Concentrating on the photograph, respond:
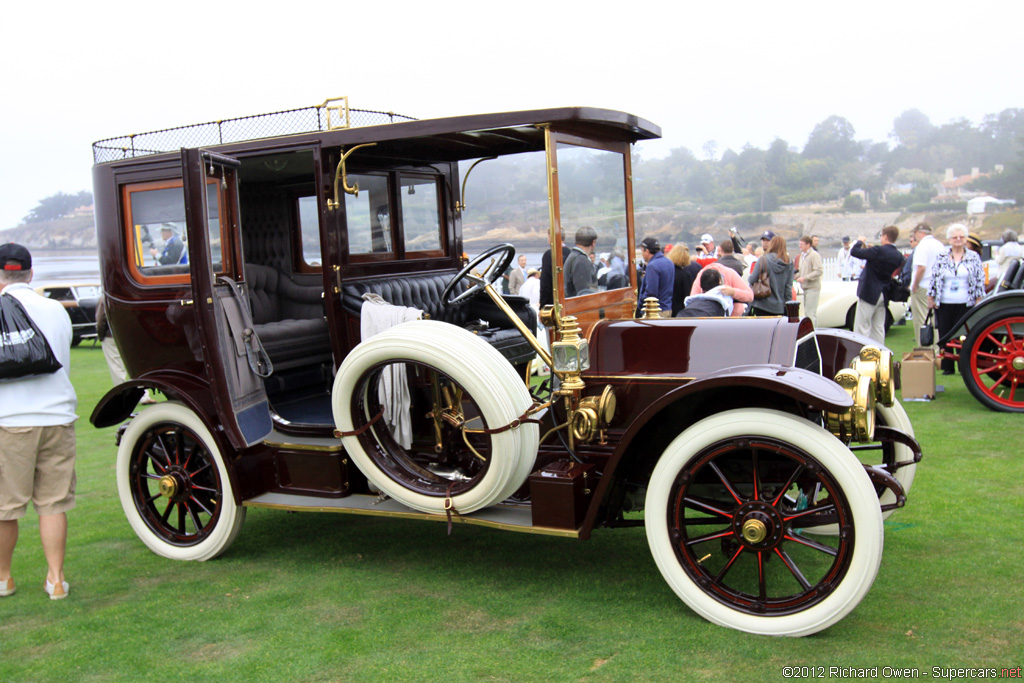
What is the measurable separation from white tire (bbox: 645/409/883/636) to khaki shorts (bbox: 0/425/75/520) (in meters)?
2.65

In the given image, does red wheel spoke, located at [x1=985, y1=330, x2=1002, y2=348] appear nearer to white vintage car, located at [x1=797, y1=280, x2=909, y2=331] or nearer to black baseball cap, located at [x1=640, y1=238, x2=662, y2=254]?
black baseball cap, located at [x1=640, y1=238, x2=662, y2=254]

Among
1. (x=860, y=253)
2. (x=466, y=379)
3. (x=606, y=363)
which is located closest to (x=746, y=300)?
(x=860, y=253)

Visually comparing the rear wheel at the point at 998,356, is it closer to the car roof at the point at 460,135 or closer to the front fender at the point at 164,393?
the car roof at the point at 460,135

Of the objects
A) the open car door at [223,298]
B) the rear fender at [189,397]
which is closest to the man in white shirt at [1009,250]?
A: the open car door at [223,298]

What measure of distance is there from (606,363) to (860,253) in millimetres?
6308

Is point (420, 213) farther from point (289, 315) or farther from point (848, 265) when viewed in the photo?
point (848, 265)

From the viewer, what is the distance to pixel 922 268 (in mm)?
9047

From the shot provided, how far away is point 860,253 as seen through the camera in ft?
29.0

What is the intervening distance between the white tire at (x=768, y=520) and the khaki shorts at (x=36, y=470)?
2.65m

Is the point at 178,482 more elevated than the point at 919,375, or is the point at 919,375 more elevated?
the point at 178,482

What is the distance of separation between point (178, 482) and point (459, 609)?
174 centimetres

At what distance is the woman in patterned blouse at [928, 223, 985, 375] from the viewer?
7609mm

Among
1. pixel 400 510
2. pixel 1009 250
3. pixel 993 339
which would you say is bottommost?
pixel 400 510

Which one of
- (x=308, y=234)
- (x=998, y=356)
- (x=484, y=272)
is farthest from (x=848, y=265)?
(x=484, y=272)
